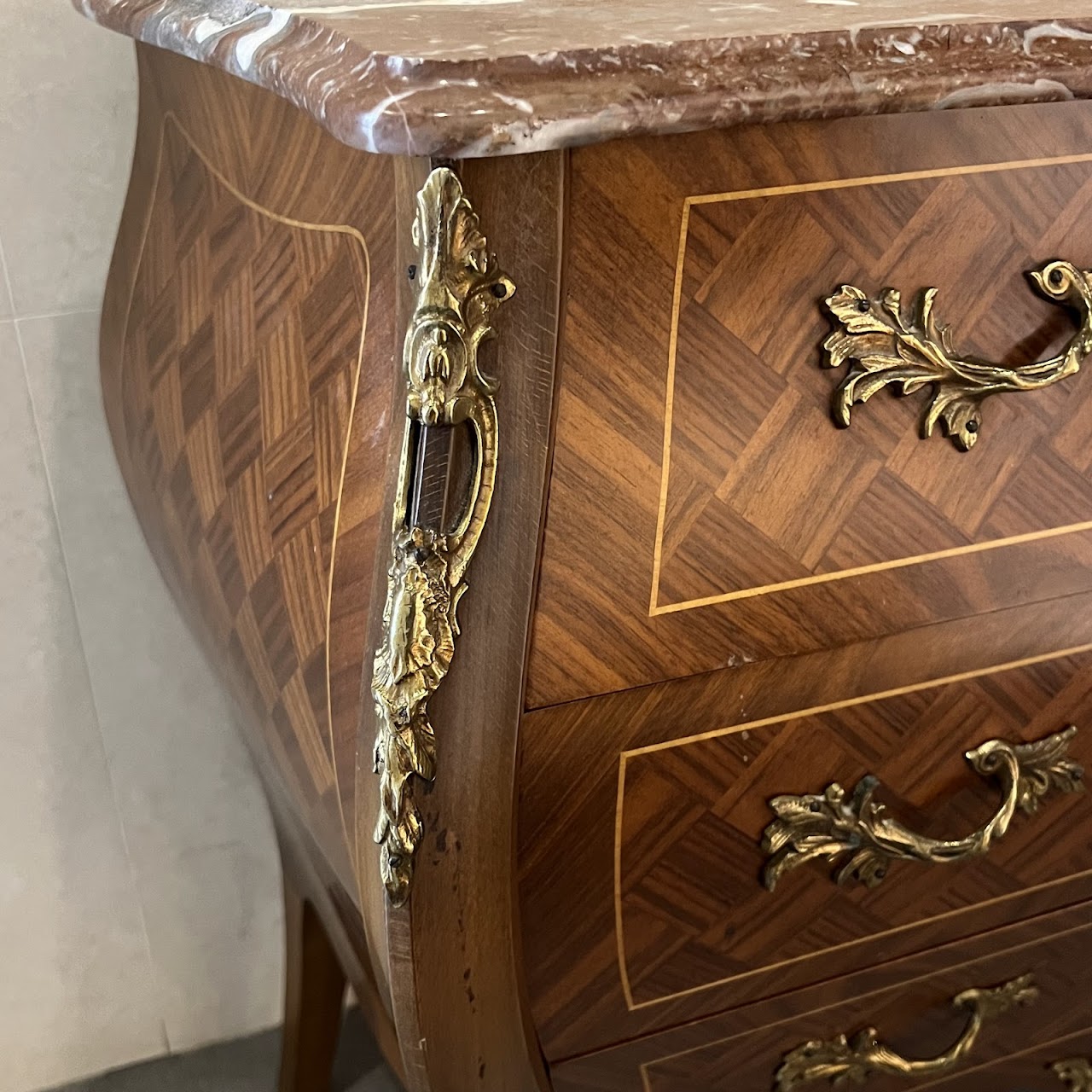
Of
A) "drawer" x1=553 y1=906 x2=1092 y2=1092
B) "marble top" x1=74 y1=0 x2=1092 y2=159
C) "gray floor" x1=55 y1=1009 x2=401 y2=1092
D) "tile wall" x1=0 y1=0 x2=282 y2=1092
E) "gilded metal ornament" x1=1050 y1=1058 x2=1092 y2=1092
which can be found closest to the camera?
"marble top" x1=74 y1=0 x2=1092 y2=159

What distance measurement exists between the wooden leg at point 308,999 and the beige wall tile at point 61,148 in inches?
19.6

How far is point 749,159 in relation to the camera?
49cm

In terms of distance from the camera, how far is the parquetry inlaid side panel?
55 cm

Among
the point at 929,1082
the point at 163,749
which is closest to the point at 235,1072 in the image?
the point at 163,749

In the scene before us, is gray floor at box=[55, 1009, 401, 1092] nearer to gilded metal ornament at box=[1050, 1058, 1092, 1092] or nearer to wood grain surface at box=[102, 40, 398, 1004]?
wood grain surface at box=[102, 40, 398, 1004]

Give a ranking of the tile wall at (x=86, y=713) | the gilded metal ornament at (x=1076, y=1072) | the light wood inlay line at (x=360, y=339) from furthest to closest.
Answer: the tile wall at (x=86, y=713) < the gilded metal ornament at (x=1076, y=1072) < the light wood inlay line at (x=360, y=339)

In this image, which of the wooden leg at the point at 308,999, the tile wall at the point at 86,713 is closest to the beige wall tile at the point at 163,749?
the tile wall at the point at 86,713

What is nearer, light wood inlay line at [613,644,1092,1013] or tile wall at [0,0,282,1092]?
light wood inlay line at [613,644,1092,1013]

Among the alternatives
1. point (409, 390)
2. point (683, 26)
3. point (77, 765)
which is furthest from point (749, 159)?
point (77, 765)

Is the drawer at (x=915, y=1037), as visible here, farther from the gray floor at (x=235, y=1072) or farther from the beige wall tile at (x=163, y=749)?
the gray floor at (x=235, y=1072)

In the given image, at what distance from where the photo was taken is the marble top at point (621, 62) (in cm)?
40

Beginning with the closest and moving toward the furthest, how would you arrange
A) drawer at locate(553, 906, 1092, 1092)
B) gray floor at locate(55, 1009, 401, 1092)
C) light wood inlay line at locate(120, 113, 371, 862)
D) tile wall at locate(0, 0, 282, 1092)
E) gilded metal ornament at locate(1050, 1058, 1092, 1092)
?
light wood inlay line at locate(120, 113, 371, 862), drawer at locate(553, 906, 1092, 1092), gilded metal ornament at locate(1050, 1058, 1092, 1092), tile wall at locate(0, 0, 282, 1092), gray floor at locate(55, 1009, 401, 1092)

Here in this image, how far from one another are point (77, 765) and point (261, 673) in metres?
0.48

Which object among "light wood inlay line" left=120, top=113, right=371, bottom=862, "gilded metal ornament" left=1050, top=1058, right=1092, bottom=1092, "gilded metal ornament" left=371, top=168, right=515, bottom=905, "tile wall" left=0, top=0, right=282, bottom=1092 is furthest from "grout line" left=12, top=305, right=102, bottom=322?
"gilded metal ornament" left=1050, top=1058, right=1092, bottom=1092
